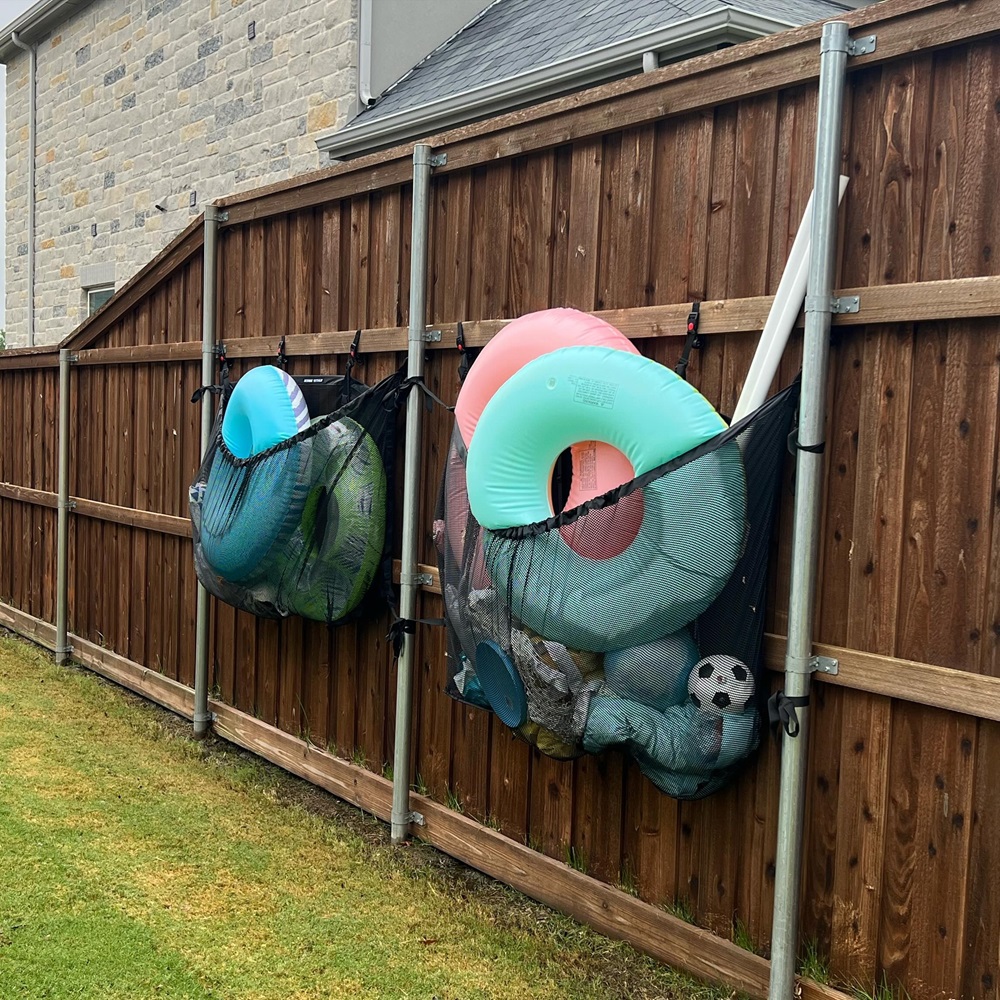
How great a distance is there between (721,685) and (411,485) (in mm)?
1538

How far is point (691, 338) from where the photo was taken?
2910 mm

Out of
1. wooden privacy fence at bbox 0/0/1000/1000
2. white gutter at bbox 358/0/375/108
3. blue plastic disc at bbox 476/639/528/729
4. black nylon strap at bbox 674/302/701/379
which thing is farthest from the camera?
white gutter at bbox 358/0/375/108

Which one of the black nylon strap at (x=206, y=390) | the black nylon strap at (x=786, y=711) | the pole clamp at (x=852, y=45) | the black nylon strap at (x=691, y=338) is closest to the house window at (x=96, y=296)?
the black nylon strap at (x=206, y=390)

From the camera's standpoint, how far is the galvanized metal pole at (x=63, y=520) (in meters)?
6.61

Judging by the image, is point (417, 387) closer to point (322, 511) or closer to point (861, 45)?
point (322, 511)

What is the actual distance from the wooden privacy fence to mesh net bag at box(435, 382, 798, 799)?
121mm

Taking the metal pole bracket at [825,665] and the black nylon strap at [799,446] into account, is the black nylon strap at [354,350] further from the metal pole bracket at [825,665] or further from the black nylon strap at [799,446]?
the metal pole bracket at [825,665]

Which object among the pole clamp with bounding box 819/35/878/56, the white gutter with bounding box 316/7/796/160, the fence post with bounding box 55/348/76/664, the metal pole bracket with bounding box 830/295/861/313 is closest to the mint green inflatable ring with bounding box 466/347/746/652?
the metal pole bracket with bounding box 830/295/861/313

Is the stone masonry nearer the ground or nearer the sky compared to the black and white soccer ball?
nearer the sky

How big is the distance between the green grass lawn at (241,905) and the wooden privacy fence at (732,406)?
155 millimetres

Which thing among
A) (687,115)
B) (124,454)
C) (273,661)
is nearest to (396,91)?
(124,454)

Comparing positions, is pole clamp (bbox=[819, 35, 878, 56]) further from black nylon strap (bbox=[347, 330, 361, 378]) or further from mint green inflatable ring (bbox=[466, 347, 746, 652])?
black nylon strap (bbox=[347, 330, 361, 378])

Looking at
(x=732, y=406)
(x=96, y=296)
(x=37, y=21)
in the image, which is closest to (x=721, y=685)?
(x=732, y=406)

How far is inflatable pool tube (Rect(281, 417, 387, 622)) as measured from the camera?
12.9 ft
